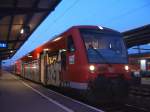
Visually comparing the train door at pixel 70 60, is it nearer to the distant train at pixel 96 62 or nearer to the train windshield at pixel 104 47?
the distant train at pixel 96 62

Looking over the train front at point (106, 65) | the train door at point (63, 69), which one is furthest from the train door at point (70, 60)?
the train front at point (106, 65)

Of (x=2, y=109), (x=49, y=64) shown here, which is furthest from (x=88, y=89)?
(x=49, y=64)

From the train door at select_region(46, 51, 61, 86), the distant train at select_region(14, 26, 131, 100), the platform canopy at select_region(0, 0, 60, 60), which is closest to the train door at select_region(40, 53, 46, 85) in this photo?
the train door at select_region(46, 51, 61, 86)

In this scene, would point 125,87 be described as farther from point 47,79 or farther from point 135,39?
point 135,39

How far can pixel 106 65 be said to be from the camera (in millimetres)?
15359

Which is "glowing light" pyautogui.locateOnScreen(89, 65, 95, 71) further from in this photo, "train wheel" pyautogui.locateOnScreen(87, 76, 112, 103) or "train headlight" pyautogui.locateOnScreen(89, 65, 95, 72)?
"train wheel" pyautogui.locateOnScreen(87, 76, 112, 103)

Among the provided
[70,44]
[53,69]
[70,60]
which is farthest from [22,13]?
[70,60]

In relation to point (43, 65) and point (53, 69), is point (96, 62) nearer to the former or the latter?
point (53, 69)

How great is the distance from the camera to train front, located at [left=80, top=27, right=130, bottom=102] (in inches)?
592

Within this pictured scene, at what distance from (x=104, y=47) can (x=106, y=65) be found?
0.85 metres

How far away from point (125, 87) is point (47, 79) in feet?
27.9

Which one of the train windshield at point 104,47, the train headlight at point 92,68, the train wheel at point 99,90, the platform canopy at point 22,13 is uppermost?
the platform canopy at point 22,13

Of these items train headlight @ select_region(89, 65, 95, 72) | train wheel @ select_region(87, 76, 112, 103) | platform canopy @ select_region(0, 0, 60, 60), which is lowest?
train wheel @ select_region(87, 76, 112, 103)

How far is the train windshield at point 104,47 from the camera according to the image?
15.5 meters
